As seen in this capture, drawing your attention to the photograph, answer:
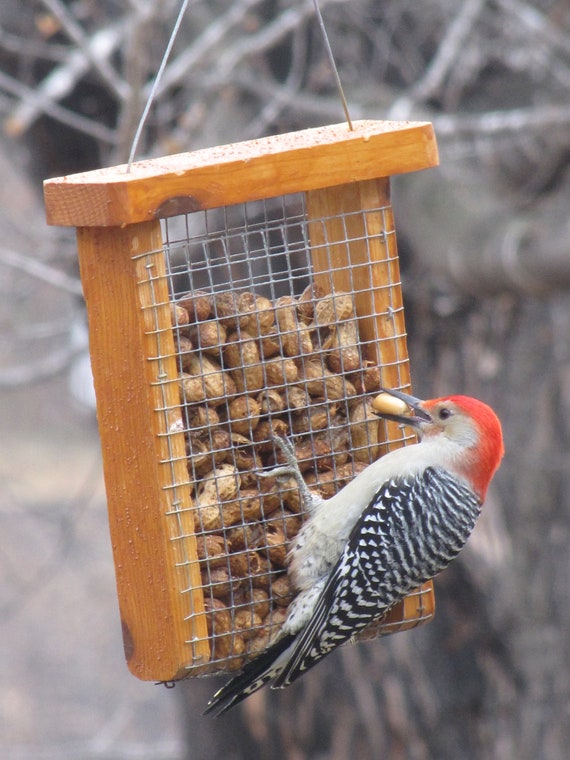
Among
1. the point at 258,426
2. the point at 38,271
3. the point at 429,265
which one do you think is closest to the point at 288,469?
the point at 258,426

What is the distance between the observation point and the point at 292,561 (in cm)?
306

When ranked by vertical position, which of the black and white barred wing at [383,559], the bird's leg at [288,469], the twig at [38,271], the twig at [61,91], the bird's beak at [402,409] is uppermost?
the twig at [61,91]

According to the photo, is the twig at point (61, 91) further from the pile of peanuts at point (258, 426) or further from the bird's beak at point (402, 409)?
the bird's beak at point (402, 409)

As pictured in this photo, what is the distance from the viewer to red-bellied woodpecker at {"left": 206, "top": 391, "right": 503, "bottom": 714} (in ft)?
9.75

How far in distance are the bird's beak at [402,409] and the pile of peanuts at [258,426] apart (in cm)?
10

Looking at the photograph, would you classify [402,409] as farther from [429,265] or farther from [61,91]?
[61,91]

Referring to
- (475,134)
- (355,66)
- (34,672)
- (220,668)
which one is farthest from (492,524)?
A: (34,672)

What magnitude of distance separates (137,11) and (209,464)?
1973mm

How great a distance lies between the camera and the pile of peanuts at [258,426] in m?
Answer: 2.91

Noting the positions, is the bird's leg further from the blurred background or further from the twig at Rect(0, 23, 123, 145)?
the twig at Rect(0, 23, 123, 145)

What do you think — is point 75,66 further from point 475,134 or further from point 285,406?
point 285,406

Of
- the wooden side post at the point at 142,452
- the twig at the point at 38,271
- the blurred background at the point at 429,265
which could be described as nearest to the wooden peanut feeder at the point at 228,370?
the wooden side post at the point at 142,452

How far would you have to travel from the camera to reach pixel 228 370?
2.90 m

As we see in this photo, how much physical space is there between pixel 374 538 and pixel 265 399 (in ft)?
1.61
